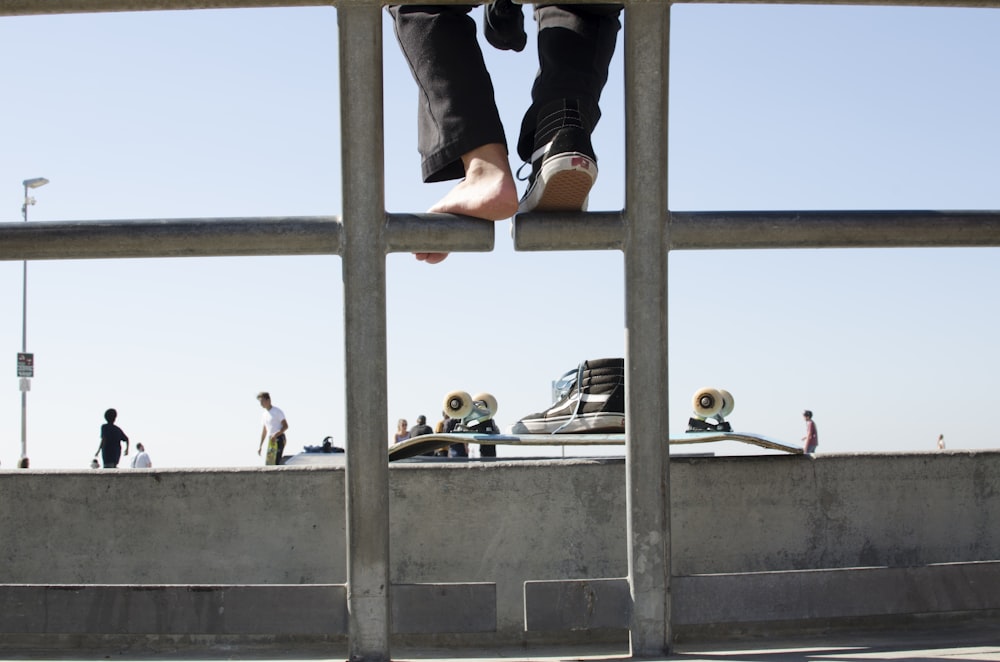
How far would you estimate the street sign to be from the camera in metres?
28.5

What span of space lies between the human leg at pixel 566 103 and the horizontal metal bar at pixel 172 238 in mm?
497

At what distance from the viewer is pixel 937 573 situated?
2254 millimetres

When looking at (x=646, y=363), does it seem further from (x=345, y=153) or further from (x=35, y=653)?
(x=35, y=653)

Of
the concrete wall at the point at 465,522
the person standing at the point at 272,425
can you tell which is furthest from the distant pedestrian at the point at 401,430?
the concrete wall at the point at 465,522

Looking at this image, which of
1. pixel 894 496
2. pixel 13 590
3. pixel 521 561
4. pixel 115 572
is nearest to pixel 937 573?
pixel 894 496

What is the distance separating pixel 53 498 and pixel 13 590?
3.37ft

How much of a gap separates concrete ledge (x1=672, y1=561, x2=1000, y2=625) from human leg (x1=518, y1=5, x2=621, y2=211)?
838 millimetres

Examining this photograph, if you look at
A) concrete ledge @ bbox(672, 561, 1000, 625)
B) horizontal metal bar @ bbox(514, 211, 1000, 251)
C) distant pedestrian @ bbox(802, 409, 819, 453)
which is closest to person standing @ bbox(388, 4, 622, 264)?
horizontal metal bar @ bbox(514, 211, 1000, 251)

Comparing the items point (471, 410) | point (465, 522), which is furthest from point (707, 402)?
point (465, 522)

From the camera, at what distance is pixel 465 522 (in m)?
3.09

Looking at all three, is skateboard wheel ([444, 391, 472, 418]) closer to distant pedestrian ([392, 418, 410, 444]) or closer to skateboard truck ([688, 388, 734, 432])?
skateboard truck ([688, 388, 734, 432])

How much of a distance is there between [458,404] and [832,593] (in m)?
3.96

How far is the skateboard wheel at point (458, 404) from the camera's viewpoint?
235 inches

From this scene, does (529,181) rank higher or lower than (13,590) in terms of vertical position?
higher
